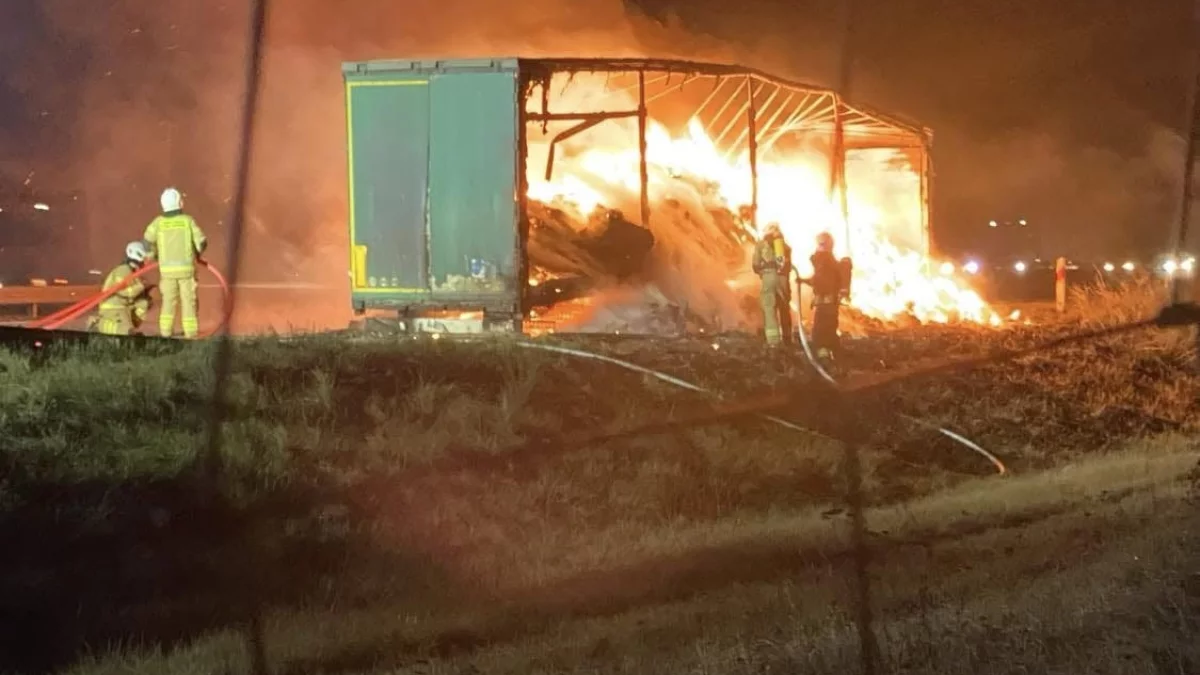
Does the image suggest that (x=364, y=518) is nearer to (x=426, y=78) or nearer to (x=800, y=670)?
(x=800, y=670)

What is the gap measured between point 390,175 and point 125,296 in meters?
2.81

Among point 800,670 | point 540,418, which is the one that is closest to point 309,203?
point 540,418

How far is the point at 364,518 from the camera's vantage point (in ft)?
24.9

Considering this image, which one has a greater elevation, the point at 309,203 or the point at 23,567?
the point at 309,203

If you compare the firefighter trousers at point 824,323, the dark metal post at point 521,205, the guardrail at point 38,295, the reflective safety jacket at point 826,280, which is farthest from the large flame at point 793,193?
the guardrail at point 38,295

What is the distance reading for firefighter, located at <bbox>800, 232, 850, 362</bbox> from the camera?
11.4 meters

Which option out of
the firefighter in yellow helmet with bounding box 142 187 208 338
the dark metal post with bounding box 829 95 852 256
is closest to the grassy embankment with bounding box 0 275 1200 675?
the firefighter in yellow helmet with bounding box 142 187 208 338

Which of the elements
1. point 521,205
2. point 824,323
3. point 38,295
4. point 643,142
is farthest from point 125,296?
point 38,295

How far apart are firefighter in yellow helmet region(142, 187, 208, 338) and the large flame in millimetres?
5644

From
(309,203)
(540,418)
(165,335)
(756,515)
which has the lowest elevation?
(756,515)

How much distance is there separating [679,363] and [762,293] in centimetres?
172

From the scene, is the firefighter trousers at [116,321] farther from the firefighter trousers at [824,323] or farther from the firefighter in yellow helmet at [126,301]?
the firefighter trousers at [824,323]

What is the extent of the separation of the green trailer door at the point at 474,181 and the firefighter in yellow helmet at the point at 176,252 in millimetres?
2516

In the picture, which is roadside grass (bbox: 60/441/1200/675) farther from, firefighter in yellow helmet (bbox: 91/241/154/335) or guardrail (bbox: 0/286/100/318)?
guardrail (bbox: 0/286/100/318)
